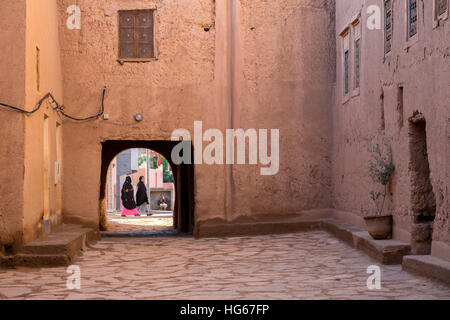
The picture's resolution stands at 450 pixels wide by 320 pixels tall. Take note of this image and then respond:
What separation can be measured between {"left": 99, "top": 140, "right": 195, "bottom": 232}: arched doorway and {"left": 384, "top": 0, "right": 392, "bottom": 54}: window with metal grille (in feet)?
19.9

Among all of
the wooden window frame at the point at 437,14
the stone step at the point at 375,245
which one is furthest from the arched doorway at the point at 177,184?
the wooden window frame at the point at 437,14

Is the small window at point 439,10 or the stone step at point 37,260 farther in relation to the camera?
the stone step at point 37,260

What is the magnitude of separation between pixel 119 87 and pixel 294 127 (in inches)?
134

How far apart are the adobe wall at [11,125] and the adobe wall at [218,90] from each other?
3.10 meters

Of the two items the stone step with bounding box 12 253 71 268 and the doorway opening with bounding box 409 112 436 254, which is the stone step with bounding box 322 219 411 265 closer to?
the doorway opening with bounding box 409 112 436 254

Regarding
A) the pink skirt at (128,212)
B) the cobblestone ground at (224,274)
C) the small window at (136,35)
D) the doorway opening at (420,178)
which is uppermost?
the small window at (136,35)

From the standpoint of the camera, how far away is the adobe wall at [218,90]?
12.0 meters

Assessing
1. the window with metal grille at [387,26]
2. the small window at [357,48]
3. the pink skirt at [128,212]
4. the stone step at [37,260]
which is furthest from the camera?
the pink skirt at [128,212]

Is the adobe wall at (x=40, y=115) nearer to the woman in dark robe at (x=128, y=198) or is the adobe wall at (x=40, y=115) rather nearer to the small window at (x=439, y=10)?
the small window at (x=439, y=10)

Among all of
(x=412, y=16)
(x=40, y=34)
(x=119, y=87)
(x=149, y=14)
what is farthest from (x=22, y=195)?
(x=412, y=16)

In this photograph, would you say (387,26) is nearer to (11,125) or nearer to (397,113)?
(397,113)

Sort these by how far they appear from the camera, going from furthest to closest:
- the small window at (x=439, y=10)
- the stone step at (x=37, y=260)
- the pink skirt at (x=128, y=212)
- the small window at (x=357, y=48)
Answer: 1. the pink skirt at (x=128, y=212)
2. the small window at (x=357, y=48)
3. the stone step at (x=37, y=260)
4. the small window at (x=439, y=10)

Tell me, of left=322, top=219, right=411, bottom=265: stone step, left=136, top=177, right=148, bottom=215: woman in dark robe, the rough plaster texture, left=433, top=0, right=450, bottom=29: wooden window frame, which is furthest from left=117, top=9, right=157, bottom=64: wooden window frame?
left=136, top=177, right=148, bottom=215: woman in dark robe

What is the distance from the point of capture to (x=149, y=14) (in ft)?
40.1
